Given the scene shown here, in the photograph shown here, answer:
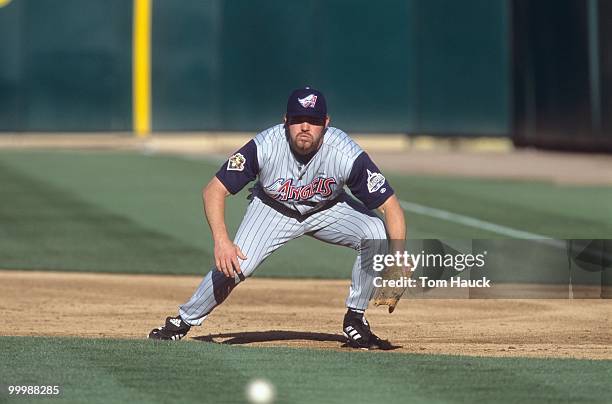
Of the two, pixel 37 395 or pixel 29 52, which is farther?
pixel 29 52

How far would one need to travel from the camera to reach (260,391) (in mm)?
6930

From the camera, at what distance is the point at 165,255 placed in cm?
1383

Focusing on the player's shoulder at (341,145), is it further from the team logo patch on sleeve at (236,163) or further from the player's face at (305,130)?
the team logo patch on sleeve at (236,163)

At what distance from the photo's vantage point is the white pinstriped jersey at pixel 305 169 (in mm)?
8305

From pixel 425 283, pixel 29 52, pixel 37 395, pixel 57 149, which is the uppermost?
pixel 29 52

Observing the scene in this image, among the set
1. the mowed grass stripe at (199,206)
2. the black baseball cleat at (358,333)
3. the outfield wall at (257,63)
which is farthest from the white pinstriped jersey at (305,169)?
the outfield wall at (257,63)

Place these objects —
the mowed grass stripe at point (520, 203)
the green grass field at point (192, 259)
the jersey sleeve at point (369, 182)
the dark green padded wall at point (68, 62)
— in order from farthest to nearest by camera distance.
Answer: the dark green padded wall at point (68, 62) < the mowed grass stripe at point (520, 203) < the jersey sleeve at point (369, 182) < the green grass field at point (192, 259)

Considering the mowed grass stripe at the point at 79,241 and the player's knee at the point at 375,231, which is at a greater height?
the mowed grass stripe at the point at 79,241

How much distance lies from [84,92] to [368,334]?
68.6 ft

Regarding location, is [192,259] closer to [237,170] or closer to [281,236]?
[281,236]

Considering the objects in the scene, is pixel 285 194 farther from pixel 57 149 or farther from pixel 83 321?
pixel 57 149

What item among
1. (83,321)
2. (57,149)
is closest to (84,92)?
(57,149)

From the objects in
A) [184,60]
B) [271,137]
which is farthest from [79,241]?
[184,60]

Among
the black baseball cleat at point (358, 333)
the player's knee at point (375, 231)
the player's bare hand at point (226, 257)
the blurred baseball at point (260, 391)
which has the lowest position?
the blurred baseball at point (260, 391)
